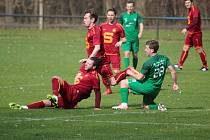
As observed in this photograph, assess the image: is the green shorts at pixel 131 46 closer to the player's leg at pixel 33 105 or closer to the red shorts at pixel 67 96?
the red shorts at pixel 67 96

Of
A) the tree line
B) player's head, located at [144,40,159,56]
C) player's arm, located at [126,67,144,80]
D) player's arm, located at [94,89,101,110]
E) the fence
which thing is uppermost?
player's head, located at [144,40,159,56]

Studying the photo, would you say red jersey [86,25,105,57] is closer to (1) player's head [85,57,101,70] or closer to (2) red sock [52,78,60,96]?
(1) player's head [85,57,101,70]

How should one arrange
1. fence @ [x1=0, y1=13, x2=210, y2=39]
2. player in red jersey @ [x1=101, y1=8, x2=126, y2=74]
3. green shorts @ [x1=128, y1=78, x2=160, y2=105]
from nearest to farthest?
green shorts @ [x1=128, y1=78, x2=160, y2=105]
player in red jersey @ [x1=101, y1=8, x2=126, y2=74]
fence @ [x1=0, y1=13, x2=210, y2=39]

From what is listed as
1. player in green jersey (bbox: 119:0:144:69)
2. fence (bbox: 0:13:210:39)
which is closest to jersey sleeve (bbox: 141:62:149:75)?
player in green jersey (bbox: 119:0:144:69)

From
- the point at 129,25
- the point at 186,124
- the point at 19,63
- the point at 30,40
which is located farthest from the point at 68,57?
the point at 186,124

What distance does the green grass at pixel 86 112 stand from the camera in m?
12.6

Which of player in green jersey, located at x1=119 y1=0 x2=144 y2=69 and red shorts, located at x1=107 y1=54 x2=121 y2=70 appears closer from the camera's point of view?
red shorts, located at x1=107 y1=54 x2=121 y2=70

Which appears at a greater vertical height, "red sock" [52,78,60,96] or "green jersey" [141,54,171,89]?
"green jersey" [141,54,171,89]

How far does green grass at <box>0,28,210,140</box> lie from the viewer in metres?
12.6

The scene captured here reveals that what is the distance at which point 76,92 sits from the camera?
15961mm

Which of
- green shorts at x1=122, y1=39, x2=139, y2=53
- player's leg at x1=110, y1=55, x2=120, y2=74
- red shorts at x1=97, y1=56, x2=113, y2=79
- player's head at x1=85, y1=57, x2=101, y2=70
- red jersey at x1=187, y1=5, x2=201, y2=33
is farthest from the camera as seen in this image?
red jersey at x1=187, y1=5, x2=201, y2=33

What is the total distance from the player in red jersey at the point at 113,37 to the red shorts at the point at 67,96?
260 inches

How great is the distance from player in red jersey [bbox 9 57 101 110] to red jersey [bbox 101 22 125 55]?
690cm

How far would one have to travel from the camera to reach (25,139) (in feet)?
39.2
